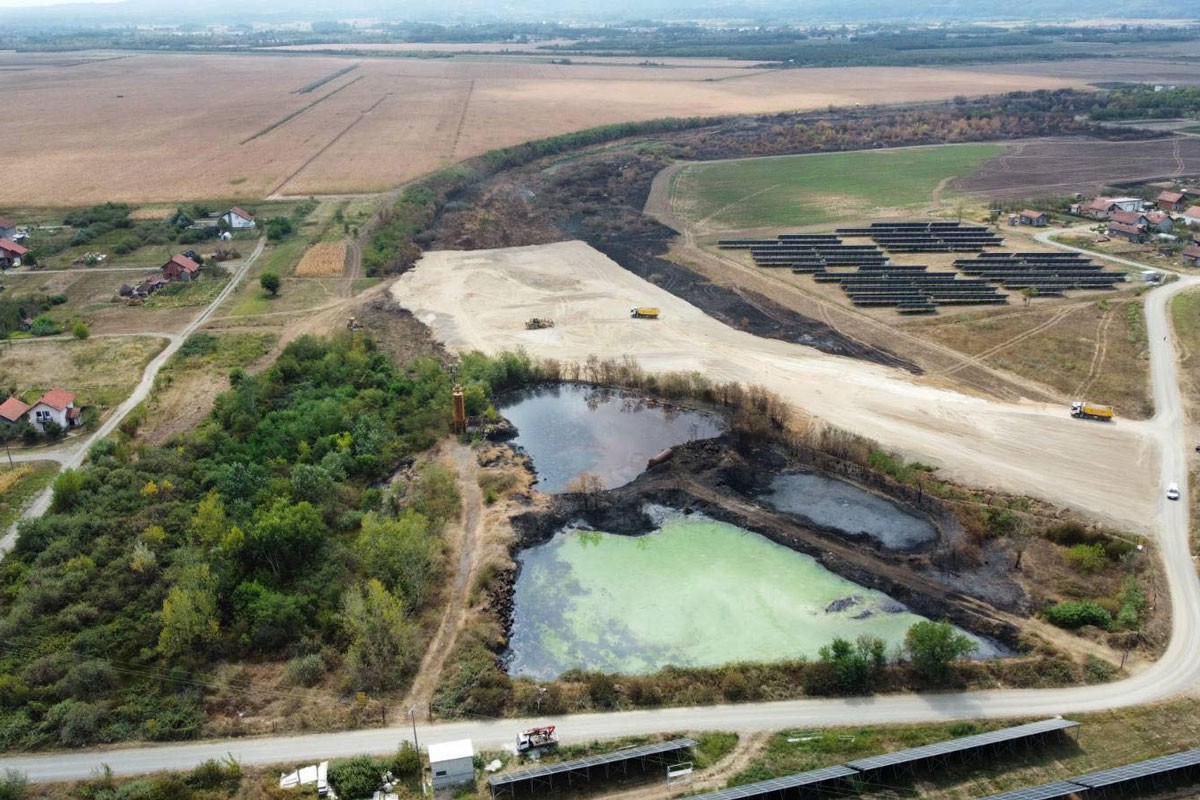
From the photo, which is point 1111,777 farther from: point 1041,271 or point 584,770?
point 1041,271

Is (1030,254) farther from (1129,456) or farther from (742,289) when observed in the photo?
(1129,456)

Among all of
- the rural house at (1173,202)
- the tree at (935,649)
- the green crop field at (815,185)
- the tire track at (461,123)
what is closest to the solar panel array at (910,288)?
the green crop field at (815,185)

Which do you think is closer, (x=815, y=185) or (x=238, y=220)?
(x=238, y=220)

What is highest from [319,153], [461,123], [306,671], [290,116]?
[290,116]

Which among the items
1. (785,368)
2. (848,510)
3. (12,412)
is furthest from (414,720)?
(12,412)

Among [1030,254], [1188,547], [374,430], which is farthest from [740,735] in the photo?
[1030,254]

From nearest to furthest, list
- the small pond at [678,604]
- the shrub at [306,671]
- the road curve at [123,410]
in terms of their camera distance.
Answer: the shrub at [306,671] → the small pond at [678,604] → the road curve at [123,410]

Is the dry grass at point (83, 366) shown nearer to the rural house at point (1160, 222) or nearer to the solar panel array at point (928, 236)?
the solar panel array at point (928, 236)
